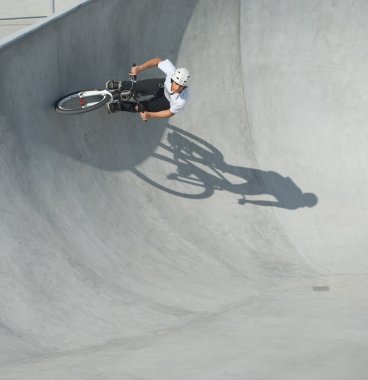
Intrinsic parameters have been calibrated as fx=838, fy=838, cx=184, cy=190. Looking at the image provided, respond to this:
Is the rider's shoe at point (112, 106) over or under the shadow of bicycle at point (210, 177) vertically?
under

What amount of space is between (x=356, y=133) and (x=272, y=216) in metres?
2.36

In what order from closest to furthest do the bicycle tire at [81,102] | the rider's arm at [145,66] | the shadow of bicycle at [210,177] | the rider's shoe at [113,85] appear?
the rider's arm at [145,66] < the bicycle tire at [81,102] < the rider's shoe at [113,85] < the shadow of bicycle at [210,177]

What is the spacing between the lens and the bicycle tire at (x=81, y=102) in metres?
11.7

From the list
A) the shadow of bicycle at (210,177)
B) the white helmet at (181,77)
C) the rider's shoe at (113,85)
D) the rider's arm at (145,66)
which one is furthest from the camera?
the shadow of bicycle at (210,177)

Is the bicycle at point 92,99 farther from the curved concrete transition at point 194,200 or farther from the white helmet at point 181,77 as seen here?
the white helmet at point 181,77

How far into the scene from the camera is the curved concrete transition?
30.8ft

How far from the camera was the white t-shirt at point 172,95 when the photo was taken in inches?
450

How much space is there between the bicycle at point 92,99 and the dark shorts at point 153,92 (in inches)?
2.8

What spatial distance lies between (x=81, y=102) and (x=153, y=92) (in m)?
1.04

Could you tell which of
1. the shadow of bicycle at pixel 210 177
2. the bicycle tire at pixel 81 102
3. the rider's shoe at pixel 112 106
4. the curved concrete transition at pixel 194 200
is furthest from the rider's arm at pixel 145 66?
the shadow of bicycle at pixel 210 177

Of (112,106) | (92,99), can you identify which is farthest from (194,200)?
(92,99)

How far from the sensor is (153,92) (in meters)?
11.9

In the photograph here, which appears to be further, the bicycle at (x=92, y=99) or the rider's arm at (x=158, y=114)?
the bicycle at (x=92, y=99)

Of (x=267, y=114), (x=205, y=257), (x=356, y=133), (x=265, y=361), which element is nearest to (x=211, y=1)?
(x=267, y=114)
